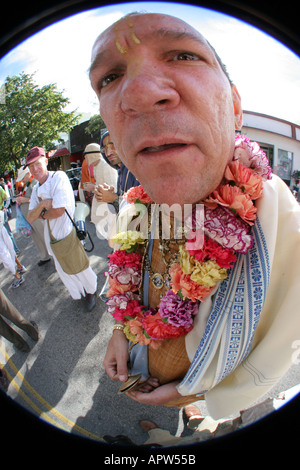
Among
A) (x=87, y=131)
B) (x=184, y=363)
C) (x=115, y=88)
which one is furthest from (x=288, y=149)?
(x=184, y=363)

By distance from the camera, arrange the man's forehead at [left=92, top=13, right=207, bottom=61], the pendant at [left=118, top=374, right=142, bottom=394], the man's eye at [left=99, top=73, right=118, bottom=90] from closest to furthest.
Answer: the man's forehead at [left=92, top=13, right=207, bottom=61] → the man's eye at [left=99, top=73, right=118, bottom=90] → the pendant at [left=118, top=374, right=142, bottom=394]

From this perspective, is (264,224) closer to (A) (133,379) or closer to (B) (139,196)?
(B) (139,196)

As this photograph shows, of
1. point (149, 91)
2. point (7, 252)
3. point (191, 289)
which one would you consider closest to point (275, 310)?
point (191, 289)

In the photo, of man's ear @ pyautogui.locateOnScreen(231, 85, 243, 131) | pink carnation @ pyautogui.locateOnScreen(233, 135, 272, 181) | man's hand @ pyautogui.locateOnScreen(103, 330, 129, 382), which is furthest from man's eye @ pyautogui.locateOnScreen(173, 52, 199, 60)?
man's hand @ pyautogui.locateOnScreen(103, 330, 129, 382)

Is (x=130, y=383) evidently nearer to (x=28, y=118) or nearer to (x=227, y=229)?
(x=227, y=229)

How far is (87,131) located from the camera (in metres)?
0.82

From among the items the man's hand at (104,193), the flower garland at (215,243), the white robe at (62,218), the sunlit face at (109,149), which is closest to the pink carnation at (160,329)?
the flower garland at (215,243)

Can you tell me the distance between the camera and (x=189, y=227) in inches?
34.0

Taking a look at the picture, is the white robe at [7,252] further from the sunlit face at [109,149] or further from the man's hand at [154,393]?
the man's hand at [154,393]

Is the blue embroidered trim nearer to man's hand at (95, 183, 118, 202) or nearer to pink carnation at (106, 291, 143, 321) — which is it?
pink carnation at (106, 291, 143, 321)

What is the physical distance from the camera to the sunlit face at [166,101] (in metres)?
0.58

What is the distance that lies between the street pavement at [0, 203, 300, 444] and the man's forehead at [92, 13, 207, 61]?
0.75 metres

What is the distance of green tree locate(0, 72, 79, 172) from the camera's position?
70 cm
